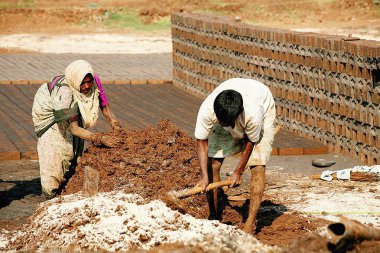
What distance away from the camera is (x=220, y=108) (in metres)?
7.41

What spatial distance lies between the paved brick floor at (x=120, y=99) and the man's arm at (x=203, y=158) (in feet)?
13.1

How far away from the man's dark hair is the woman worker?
153 centimetres

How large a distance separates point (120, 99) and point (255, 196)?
779 centimetres

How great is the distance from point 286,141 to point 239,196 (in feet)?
9.62

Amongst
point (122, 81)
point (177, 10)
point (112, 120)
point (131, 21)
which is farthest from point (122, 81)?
point (177, 10)

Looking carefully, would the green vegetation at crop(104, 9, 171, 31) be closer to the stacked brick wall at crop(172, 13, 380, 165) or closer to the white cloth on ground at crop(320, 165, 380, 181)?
the stacked brick wall at crop(172, 13, 380, 165)

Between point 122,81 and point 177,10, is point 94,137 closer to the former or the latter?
point 122,81

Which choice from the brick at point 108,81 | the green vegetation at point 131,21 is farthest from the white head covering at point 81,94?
the green vegetation at point 131,21

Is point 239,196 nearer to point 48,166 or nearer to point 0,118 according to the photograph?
point 48,166

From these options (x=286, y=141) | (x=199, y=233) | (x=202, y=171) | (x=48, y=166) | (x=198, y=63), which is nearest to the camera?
(x=199, y=233)

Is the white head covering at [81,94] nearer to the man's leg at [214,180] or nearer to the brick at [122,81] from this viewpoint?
the man's leg at [214,180]

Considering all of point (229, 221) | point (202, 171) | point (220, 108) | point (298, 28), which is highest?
point (220, 108)

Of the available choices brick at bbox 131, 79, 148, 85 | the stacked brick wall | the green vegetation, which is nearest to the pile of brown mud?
the stacked brick wall

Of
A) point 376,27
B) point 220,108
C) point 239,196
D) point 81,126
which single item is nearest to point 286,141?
point 239,196
